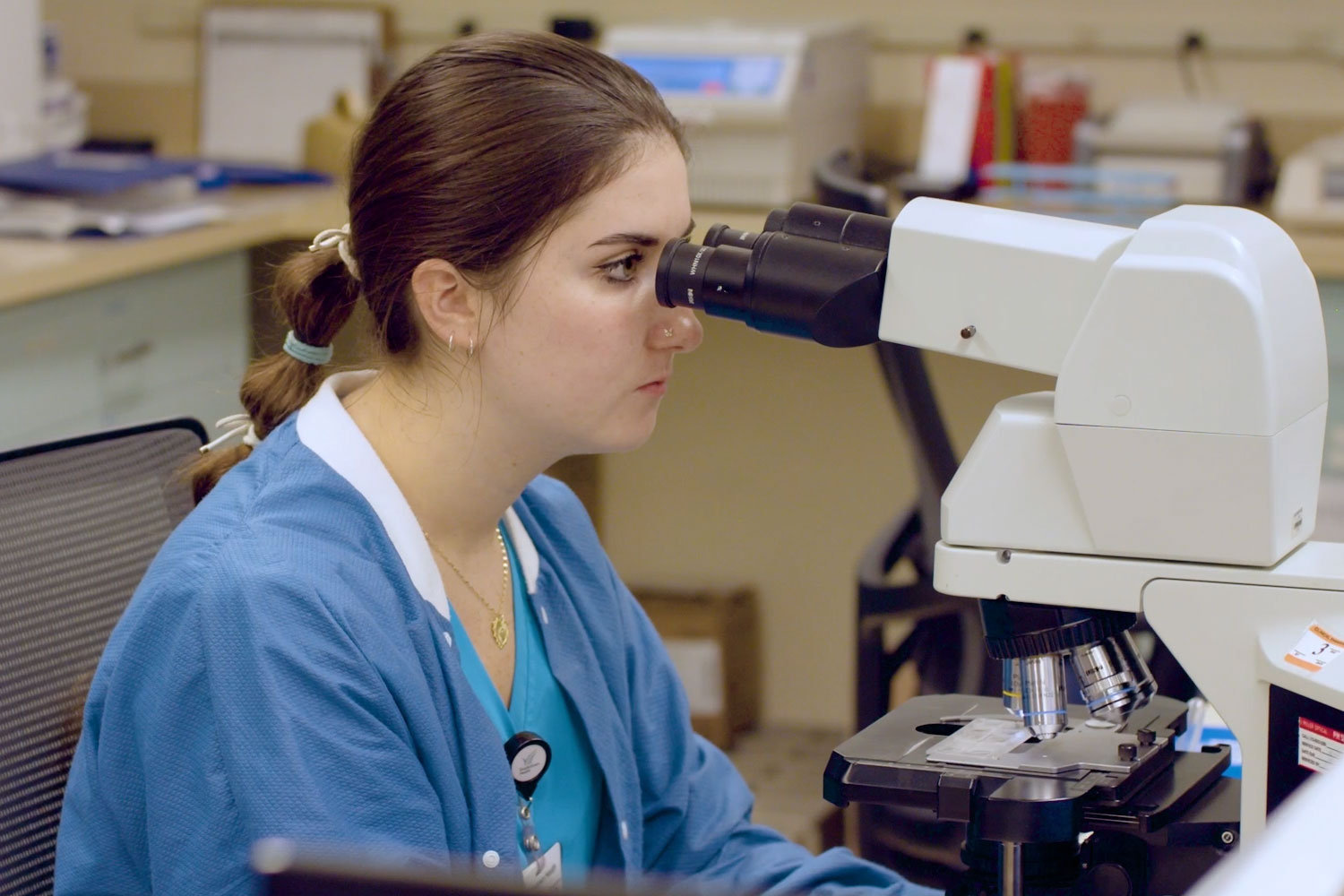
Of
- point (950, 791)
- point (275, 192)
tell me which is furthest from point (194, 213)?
point (950, 791)

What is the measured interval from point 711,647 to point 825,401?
0.52 m

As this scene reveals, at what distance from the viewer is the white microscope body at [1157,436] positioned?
82 centimetres

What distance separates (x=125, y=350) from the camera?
2.67 meters

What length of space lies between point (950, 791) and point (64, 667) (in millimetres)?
617

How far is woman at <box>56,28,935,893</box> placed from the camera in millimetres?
970

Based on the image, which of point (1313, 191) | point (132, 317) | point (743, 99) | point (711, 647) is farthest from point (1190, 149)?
point (132, 317)

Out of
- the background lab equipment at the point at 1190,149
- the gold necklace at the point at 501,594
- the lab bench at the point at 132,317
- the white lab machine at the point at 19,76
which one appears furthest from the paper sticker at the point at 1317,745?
the white lab machine at the point at 19,76

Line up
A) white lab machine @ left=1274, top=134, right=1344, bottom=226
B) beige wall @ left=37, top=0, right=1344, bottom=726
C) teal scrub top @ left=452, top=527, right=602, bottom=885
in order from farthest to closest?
beige wall @ left=37, top=0, right=1344, bottom=726
white lab machine @ left=1274, top=134, right=1344, bottom=226
teal scrub top @ left=452, top=527, right=602, bottom=885

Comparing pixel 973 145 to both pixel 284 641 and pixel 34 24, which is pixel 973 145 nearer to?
pixel 34 24

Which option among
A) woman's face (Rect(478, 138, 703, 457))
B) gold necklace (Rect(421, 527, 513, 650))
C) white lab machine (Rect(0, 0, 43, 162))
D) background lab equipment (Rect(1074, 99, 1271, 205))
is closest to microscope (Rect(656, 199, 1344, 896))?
woman's face (Rect(478, 138, 703, 457))

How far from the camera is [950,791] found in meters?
0.90

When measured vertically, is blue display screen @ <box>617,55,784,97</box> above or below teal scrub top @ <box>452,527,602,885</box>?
above

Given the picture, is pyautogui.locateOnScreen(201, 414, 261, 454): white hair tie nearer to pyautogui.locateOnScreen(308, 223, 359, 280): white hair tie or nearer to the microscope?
pyautogui.locateOnScreen(308, 223, 359, 280): white hair tie

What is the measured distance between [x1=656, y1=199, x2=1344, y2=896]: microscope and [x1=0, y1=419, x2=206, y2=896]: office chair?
518 mm
